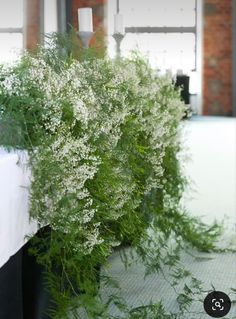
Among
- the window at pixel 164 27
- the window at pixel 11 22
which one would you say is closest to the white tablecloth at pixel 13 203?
the window at pixel 11 22

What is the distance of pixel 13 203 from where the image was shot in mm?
2227

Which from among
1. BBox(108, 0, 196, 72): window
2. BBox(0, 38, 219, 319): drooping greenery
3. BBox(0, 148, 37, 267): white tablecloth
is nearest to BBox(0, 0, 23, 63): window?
BBox(108, 0, 196, 72): window

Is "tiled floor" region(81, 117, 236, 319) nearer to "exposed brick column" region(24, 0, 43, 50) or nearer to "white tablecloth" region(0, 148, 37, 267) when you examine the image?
"white tablecloth" region(0, 148, 37, 267)

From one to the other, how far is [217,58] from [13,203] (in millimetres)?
13706

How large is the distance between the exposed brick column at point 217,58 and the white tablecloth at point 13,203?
1343cm

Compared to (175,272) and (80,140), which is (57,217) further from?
(175,272)

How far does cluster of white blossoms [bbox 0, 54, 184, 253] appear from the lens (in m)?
2.36

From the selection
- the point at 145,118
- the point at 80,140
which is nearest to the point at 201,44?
the point at 145,118

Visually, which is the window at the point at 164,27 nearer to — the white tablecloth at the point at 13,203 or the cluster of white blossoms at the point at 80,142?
the cluster of white blossoms at the point at 80,142

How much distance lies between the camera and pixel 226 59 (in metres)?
15.5

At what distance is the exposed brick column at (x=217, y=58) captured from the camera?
15.3 m

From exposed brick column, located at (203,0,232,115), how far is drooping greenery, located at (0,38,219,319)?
12.4 meters

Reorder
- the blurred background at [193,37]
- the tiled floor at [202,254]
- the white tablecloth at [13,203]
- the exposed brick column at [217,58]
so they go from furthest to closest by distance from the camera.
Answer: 1. the exposed brick column at [217,58]
2. the blurred background at [193,37]
3. the tiled floor at [202,254]
4. the white tablecloth at [13,203]

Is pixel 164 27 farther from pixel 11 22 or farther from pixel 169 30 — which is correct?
pixel 11 22
